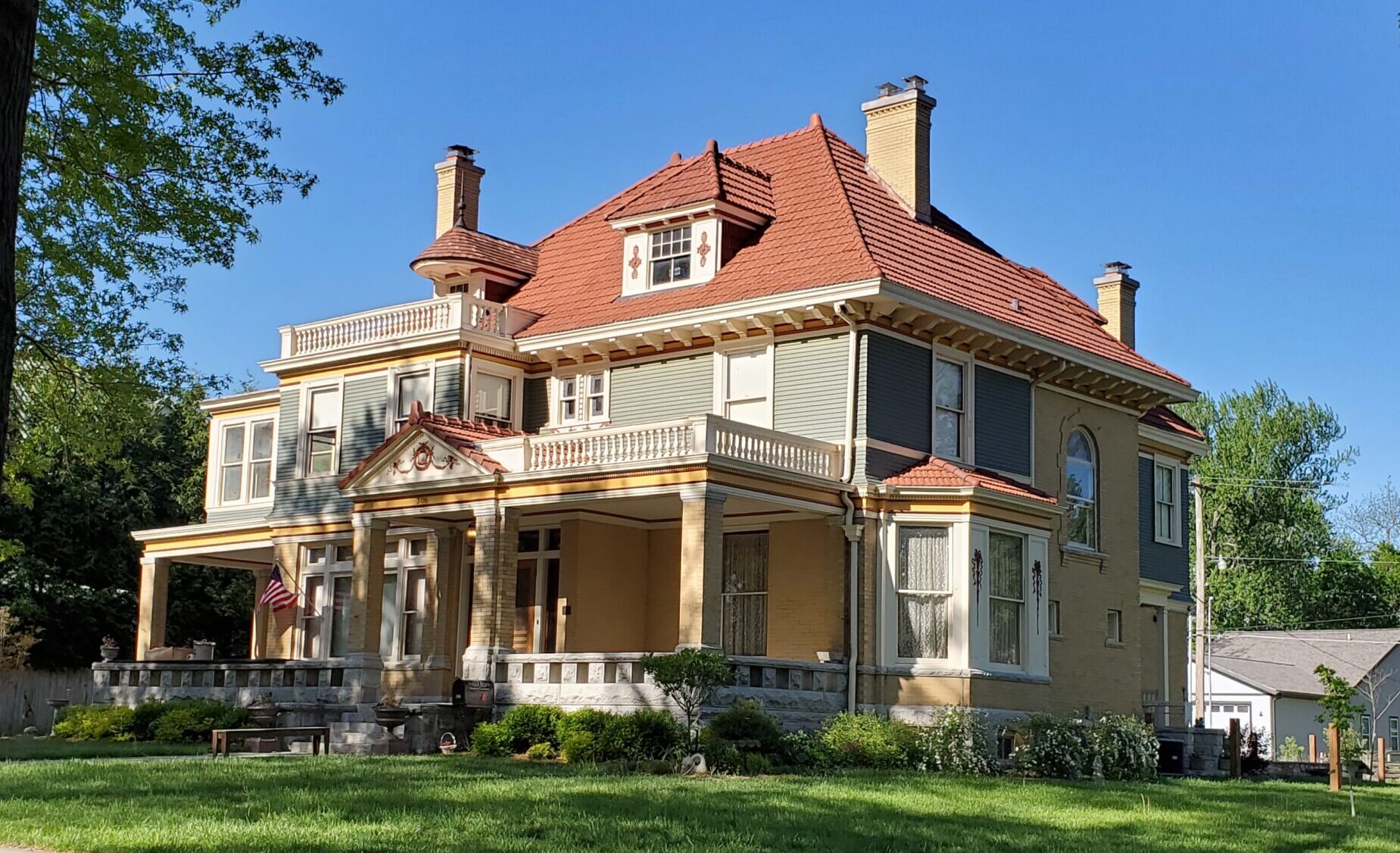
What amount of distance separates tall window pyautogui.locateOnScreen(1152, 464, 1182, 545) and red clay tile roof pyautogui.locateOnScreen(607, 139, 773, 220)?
1275 centimetres

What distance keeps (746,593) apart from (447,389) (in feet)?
23.2

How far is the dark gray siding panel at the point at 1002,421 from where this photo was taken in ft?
98.1

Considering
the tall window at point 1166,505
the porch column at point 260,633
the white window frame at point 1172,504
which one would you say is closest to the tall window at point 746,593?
the porch column at point 260,633

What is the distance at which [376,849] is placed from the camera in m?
12.8

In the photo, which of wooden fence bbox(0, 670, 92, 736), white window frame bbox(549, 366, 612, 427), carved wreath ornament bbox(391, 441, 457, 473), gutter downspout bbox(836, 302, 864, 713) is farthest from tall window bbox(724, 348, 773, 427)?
wooden fence bbox(0, 670, 92, 736)

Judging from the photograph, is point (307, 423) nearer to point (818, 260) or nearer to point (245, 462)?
point (245, 462)

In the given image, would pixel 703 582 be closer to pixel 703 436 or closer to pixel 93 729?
pixel 703 436

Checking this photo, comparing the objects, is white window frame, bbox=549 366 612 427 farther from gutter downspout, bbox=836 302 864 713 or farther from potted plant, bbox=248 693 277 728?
potted plant, bbox=248 693 277 728

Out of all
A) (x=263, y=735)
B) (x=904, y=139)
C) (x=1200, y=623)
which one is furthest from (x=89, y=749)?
(x=1200, y=623)

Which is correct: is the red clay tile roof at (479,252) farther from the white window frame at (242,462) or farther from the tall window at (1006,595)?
the tall window at (1006,595)

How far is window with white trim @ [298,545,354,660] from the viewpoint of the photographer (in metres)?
33.4

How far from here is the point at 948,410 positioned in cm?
2942

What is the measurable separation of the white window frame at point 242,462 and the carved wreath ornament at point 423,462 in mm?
7701

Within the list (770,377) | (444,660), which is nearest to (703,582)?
(770,377)
